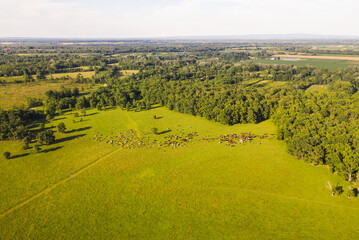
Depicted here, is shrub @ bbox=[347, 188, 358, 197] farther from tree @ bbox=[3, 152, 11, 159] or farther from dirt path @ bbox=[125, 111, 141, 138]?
tree @ bbox=[3, 152, 11, 159]

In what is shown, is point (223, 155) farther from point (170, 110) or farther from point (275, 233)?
point (170, 110)

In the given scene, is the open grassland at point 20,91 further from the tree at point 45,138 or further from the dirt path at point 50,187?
the dirt path at point 50,187

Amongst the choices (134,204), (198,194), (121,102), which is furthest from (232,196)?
(121,102)

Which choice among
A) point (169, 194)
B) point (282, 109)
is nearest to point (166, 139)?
point (169, 194)

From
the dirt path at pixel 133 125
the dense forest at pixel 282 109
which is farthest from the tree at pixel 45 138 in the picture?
the dirt path at pixel 133 125

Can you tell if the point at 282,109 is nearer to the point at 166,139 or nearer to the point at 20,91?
the point at 166,139
